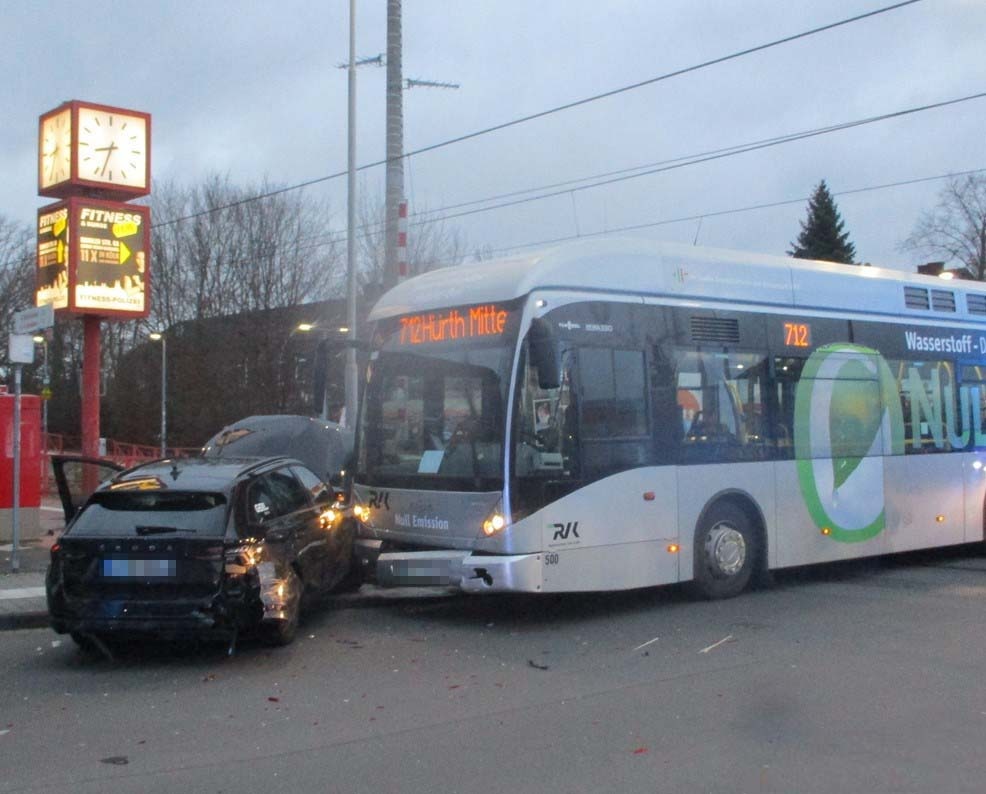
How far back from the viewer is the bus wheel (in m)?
11.2

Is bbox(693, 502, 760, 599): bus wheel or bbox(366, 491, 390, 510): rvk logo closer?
bbox(366, 491, 390, 510): rvk logo

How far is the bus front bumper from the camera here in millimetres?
9602

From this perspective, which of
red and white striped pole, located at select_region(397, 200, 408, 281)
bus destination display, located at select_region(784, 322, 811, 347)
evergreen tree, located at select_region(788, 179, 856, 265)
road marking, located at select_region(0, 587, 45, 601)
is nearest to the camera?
road marking, located at select_region(0, 587, 45, 601)

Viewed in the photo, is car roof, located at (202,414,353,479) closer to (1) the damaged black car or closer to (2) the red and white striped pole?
(2) the red and white striped pole

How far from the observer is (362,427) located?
11180 millimetres

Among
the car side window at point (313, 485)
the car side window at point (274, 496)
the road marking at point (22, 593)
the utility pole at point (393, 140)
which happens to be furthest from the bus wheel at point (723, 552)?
the utility pole at point (393, 140)

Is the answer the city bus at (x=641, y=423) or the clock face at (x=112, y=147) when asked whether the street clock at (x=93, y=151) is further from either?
the city bus at (x=641, y=423)

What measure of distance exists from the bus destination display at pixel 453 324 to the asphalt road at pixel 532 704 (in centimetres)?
270

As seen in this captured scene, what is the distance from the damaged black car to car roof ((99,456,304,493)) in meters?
0.02

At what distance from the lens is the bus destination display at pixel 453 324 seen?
33.3ft

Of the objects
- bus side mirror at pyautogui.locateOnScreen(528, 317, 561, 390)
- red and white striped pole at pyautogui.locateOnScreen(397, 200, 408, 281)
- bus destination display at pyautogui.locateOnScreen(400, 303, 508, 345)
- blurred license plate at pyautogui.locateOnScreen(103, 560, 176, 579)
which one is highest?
red and white striped pole at pyautogui.locateOnScreen(397, 200, 408, 281)

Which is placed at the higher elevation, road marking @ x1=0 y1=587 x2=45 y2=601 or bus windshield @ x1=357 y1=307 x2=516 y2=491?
→ bus windshield @ x1=357 y1=307 x2=516 y2=491

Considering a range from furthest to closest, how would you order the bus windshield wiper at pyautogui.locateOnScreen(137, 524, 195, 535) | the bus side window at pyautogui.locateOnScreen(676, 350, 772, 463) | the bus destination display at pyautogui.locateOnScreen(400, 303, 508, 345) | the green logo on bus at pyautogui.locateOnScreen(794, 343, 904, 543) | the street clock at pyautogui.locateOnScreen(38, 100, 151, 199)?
the street clock at pyautogui.locateOnScreen(38, 100, 151, 199)
the green logo on bus at pyautogui.locateOnScreen(794, 343, 904, 543)
the bus side window at pyautogui.locateOnScreen(676, 350, 772, 463)
the bus destination display at pyautogui.locateOnScreen(400, 303, 508, 345)
the bus windshield wiper at pyautogui.locateOnScreen(137, 524, 195, 535)

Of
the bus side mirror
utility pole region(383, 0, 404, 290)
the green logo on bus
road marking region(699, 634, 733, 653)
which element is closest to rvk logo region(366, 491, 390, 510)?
the bus side mirror
